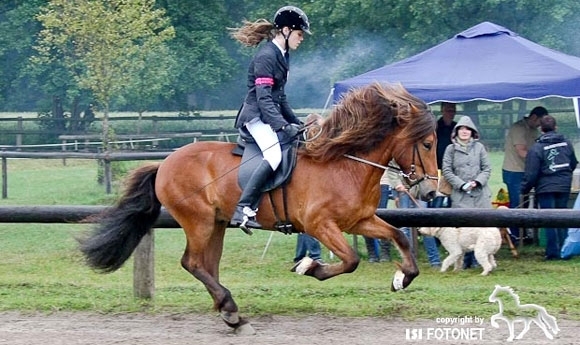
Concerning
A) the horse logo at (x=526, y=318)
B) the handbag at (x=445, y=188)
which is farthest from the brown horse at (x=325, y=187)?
the handbag at (x=445, y=188)

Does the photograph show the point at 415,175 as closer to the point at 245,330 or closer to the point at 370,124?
the point at 370,124

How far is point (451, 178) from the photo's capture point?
38.1 feet

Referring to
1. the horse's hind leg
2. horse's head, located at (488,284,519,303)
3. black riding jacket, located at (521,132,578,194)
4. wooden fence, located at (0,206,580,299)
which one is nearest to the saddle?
the horse's hind leg

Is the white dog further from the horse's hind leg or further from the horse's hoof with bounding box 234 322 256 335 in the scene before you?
the horse's hoof with bounding box 234 322 256 335

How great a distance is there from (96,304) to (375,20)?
79.7 feet

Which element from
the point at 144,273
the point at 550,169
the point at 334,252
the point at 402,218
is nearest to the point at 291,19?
the point at 334,252

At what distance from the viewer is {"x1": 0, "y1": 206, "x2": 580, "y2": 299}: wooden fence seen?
822cm

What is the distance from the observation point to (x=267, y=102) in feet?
24.4

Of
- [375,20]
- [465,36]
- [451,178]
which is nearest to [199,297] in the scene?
[451,178]

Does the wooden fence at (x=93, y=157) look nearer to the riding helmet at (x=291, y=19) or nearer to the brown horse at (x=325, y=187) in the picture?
the brown horse at (x=325, y=187)

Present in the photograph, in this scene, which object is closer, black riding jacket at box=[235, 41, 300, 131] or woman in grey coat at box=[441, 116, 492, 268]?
black riding jacket at box=[235, 41, 300, 131]

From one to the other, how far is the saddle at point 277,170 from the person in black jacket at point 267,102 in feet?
0.15

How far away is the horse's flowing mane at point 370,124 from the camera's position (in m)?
7.45

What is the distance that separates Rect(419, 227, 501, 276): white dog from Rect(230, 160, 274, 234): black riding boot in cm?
418
